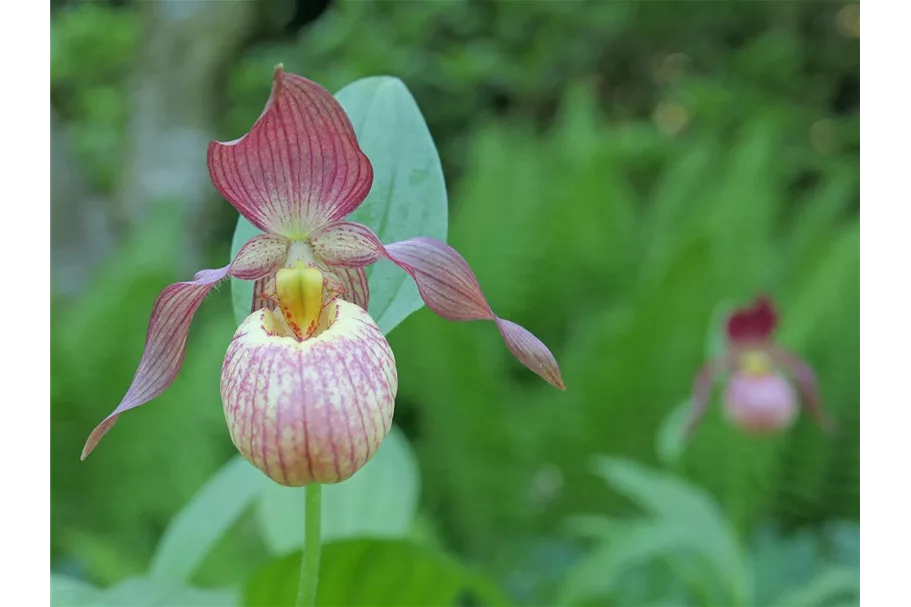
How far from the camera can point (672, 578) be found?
1214mm

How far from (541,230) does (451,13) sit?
80 centimetres

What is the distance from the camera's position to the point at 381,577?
1.93 feet

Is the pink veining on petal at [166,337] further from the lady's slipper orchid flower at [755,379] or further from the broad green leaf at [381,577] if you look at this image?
the lady's slipper orchid flower at [755,379]

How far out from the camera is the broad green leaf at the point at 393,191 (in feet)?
1.57

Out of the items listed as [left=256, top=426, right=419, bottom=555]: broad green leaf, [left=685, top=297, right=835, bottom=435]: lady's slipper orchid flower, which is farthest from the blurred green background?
[left=256, top=426, right=419, bottom=555]: broad green leaf

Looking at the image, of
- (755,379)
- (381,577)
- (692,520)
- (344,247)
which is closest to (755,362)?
(755,379)

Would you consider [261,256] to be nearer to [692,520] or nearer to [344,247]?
[344,247]

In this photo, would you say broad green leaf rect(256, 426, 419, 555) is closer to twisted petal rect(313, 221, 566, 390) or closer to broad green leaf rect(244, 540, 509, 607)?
broad green leaf rect(244, 540, 509, 607)

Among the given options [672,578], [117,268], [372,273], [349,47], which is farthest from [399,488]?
[349,47]

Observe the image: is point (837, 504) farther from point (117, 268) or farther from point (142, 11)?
point (142, 11)

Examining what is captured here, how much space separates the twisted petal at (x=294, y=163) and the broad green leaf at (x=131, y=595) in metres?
0.25

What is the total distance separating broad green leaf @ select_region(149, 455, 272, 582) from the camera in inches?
23.3

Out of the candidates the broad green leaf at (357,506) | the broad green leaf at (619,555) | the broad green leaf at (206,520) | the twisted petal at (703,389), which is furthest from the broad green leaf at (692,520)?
the broad green leaf at (206,520)

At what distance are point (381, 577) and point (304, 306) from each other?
0.26m
